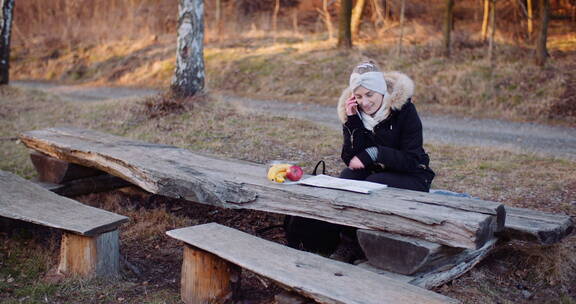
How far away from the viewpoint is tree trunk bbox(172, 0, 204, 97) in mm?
9289

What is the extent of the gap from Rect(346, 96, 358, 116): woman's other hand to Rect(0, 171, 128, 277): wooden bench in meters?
1.86

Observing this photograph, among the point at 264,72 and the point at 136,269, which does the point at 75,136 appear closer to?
the point at 136,269

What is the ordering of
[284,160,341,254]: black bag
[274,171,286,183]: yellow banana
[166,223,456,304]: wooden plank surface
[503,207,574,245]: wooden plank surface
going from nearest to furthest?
[166,223,456,304]: wooden plank surface → [503,207,574,245]: wooden plank surface → [274,171,286,183]: yellow banana → [284,160,341,254]: black bag

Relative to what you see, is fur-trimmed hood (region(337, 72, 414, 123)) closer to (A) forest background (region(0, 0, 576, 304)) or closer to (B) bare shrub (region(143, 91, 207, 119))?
(A) forest background (region(0, 0, 576, 304))

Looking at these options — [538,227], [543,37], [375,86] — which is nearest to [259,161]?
[375,86]

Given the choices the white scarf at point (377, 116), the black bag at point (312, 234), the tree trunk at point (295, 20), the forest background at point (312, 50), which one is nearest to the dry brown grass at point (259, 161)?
the black bag at point (312, 234)

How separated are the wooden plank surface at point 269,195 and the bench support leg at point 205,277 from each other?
52 centimetres

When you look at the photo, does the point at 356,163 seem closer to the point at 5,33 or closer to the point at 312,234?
the point at 312,234

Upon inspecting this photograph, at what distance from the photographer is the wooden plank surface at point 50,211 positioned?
4.09 m

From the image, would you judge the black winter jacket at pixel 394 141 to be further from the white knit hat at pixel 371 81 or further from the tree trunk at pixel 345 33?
the tree trunk at pixel 345 33

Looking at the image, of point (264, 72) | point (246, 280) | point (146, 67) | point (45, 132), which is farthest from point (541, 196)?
point (146, 67)

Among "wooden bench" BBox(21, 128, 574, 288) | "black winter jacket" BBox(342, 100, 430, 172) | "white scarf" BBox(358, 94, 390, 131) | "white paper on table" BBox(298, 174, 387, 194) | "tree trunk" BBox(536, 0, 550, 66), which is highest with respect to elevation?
"tree trunk" BBox(536, 0, 550, 66)

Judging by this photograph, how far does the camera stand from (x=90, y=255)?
4.17 meters

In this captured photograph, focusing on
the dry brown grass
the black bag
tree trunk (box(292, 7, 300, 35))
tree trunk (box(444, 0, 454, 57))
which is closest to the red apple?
the black bag
